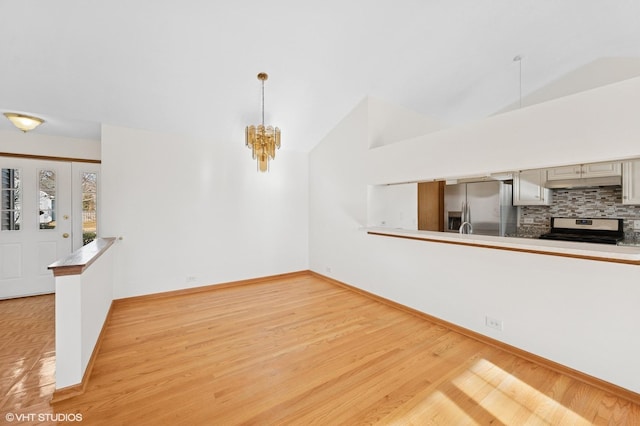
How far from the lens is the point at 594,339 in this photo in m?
2.13

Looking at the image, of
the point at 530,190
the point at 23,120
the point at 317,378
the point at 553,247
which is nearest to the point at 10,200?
the point at 23,120

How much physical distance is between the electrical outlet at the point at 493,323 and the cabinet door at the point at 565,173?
221cm

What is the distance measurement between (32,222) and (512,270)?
6.51 m

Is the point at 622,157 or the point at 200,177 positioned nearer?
the point at 622,157

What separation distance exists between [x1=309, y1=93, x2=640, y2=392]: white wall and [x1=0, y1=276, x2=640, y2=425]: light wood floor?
295 mm

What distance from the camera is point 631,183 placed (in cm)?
310

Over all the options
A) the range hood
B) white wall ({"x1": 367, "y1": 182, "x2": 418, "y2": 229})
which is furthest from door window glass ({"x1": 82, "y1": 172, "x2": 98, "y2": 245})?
the range hood

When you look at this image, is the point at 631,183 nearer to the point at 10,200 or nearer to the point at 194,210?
the point at 194,210

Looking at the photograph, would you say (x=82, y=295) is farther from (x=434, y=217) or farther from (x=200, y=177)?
(x=434, y=217)

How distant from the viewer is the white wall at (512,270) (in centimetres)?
203

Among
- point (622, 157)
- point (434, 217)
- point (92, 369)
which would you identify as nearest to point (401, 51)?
point (622, 157)

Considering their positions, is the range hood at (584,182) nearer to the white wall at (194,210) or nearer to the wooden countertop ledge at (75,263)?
the white wall at (194,210)

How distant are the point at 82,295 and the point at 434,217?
507 cm

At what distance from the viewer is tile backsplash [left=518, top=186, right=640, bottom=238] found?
3379 mm
